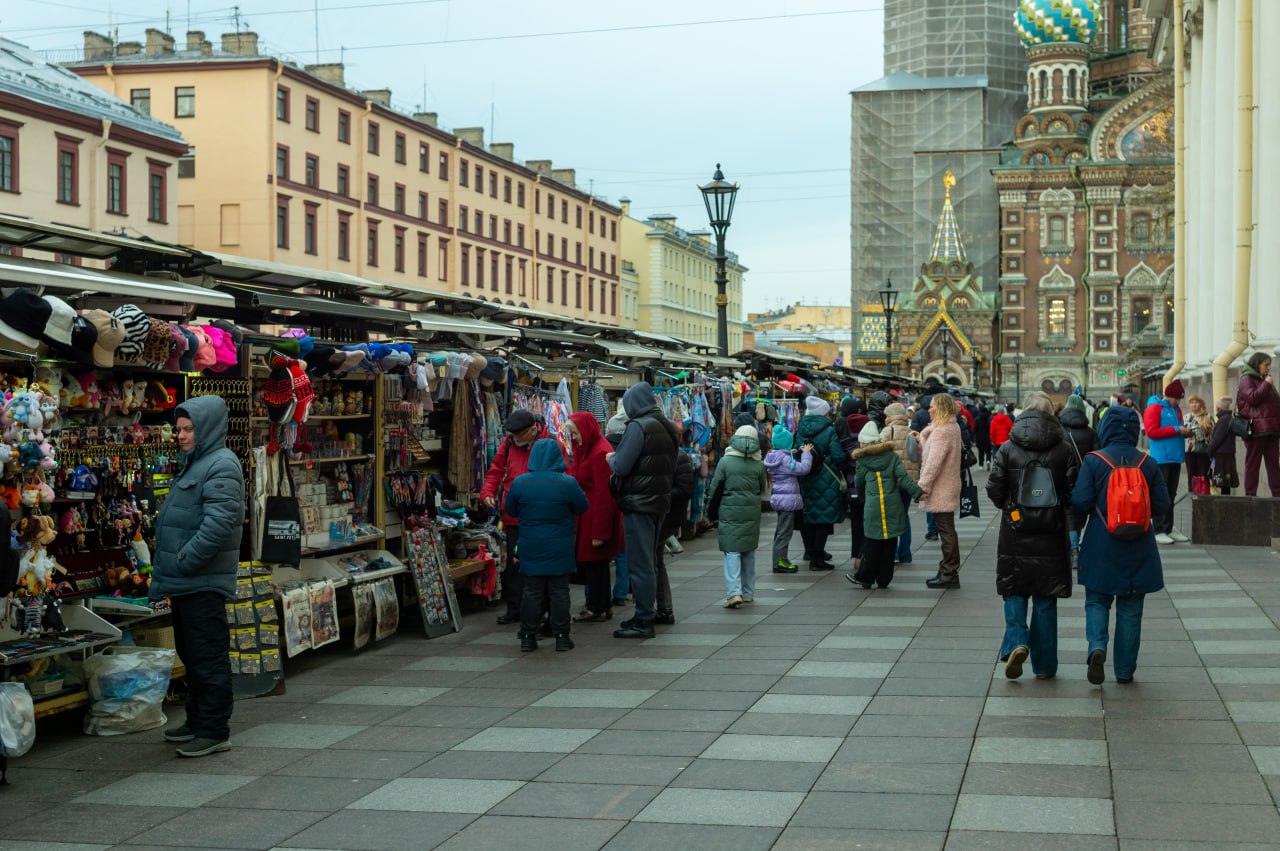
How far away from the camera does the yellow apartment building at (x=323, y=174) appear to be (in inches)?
2068

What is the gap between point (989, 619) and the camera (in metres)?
12.6

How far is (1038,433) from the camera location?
9.85 m

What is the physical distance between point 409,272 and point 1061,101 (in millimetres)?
52291

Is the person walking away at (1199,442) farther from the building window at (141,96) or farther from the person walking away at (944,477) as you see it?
the building window at (141,96)

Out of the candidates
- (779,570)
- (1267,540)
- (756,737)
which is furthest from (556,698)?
(1267,540)

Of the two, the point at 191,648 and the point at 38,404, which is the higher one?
Answer: the point at 38,404

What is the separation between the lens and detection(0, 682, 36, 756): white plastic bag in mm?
7637

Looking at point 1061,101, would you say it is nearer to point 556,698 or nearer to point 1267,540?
point 1267,540

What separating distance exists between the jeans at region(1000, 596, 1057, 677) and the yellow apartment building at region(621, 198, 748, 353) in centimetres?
8414

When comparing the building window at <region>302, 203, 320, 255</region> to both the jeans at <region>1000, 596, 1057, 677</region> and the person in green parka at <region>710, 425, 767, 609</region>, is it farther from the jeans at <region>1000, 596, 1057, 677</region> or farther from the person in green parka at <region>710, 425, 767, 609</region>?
the jeans at <region>1000, 596, 1057, 677</region>

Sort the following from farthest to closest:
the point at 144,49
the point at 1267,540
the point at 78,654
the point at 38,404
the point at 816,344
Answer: the point at 816,344
the point at 144,49
the point at 1267,540
the point at 78,654
the point at 38,404

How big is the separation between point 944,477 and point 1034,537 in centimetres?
531

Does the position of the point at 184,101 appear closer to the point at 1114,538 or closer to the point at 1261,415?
the point at 1261,415

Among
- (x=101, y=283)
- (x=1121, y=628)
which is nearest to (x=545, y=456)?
(x=101, y=283)
